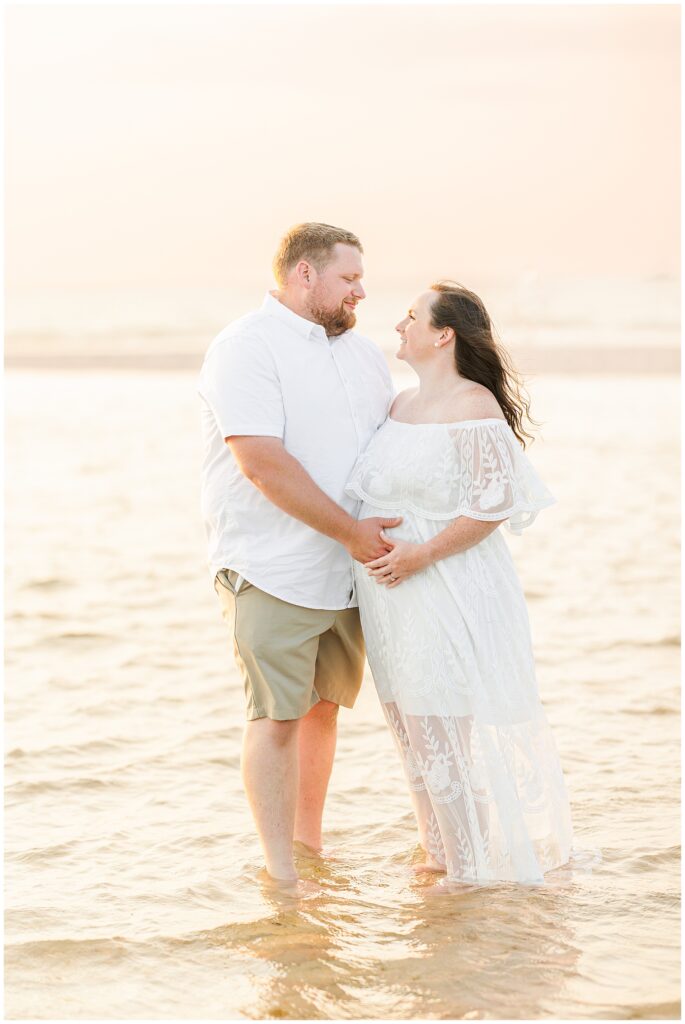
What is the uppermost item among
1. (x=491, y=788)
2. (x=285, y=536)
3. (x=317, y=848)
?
(x=285, y=536)

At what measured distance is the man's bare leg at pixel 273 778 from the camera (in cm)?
352

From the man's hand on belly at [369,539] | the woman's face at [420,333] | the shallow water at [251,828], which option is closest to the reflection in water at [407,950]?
the shallow water at [251,828]

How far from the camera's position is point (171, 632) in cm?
627

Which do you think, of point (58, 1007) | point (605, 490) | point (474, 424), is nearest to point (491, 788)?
point (474, 424)

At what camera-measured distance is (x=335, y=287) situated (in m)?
3.57

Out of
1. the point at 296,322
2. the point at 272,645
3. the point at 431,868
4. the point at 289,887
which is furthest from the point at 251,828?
the point at 296,322

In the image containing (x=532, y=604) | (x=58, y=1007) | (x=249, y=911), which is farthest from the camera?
(x=532, y=604)

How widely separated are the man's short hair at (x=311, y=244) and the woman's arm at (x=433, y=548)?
0.80m

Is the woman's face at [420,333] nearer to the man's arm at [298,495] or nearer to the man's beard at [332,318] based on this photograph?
the man's beard at [332,318]

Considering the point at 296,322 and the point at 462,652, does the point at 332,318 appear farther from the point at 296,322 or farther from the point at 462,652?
the point at 462,652

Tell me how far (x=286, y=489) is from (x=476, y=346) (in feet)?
2.17

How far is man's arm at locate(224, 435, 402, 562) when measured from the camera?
340 cm

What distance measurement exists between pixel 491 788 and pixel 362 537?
775 millimetres

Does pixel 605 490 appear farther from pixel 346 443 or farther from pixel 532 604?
pixel 346 443
